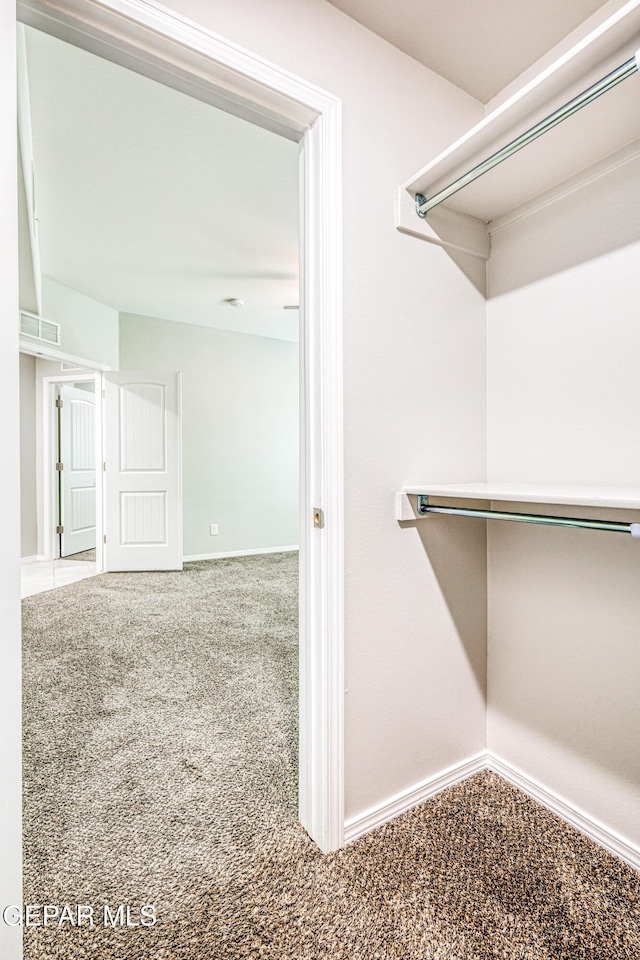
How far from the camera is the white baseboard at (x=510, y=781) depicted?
51.7 inches

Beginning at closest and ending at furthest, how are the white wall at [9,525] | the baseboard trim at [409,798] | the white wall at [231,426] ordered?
the white wall at [9,525] → the baseboard trim at [409,798] → the white wall at [231,426]

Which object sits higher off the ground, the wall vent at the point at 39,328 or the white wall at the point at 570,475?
the wall vent at the point at 39,328

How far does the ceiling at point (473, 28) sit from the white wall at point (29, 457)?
Answer: 4.84 meters

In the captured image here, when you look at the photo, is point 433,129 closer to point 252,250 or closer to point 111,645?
point 252,250

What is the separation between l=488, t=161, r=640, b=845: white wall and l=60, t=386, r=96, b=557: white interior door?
528 centimetres

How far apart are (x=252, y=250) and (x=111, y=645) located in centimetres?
299

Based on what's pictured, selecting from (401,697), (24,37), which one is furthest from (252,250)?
(401,697)

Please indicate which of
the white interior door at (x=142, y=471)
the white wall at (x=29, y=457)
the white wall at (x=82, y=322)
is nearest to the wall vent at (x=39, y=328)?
the white wall at (x=82, y=322)

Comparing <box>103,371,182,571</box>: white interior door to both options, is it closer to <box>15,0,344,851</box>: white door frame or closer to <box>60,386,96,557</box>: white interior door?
<box>60,386,96,557</box>: white interior door

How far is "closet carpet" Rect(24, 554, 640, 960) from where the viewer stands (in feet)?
3.52

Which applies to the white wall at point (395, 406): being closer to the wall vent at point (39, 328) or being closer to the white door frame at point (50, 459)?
the wall vent at point (39, 328)

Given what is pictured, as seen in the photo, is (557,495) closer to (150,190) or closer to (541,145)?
(541,145)

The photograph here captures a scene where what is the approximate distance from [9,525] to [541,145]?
158 centimetres

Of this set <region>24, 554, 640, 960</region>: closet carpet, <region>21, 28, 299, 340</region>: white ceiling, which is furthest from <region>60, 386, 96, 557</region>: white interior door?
<region>24, 554, 640, 960</region>: closet carpet
